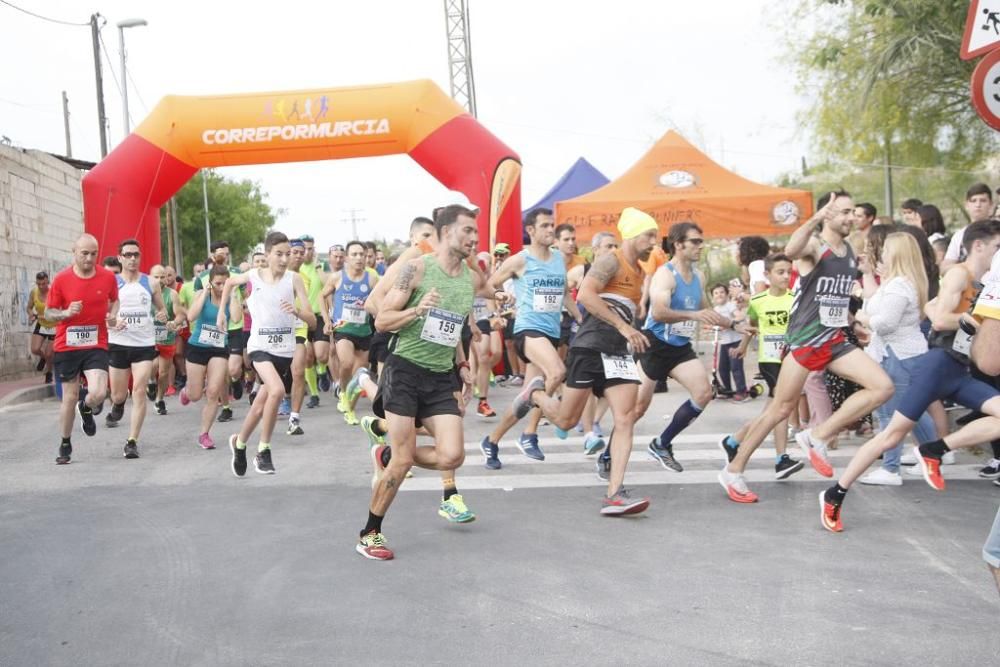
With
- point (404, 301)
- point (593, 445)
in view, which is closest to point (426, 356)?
point (404, 301)

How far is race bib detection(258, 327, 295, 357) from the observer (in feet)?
29.2

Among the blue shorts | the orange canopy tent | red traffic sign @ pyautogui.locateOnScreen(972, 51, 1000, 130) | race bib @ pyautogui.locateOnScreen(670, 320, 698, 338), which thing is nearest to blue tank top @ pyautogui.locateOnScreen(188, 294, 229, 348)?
race bib @ pyautogui.locateOnScreen(670, 320, 698, 338)

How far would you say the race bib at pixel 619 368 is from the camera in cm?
701

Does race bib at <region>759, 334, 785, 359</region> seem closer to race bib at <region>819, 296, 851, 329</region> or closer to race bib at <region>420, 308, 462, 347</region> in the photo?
race bib at <region>819, 296, 851, 329</region>

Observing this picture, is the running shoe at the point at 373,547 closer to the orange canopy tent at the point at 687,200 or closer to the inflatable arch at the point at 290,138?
the inflatable arch at the point at 290,138

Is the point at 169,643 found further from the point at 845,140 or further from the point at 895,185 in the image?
the point at 895,185

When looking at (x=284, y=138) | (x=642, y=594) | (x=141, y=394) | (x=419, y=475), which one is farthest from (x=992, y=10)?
(x=284, y=138)

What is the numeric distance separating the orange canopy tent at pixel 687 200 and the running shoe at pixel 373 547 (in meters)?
12.3

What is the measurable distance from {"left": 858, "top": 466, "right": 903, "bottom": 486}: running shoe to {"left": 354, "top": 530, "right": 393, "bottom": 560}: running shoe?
3621 mm

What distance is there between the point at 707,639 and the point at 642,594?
2.29ft

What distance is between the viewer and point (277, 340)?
8.96 meters

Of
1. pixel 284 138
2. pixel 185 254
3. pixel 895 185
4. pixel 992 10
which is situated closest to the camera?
pixel 992 10

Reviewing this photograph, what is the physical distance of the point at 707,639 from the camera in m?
4.41

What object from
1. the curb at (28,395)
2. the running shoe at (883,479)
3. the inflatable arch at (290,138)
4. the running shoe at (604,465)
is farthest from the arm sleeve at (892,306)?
the curb at (28,395)
